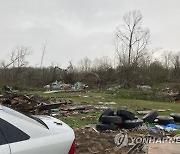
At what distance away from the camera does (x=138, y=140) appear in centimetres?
804

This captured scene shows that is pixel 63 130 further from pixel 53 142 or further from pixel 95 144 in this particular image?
pixel 95 144

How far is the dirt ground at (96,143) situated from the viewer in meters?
7.06

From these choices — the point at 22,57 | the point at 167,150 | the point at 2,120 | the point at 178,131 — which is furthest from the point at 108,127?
the point at 22,57

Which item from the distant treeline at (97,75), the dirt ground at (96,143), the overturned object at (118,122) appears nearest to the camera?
the dirt ground at (96,143)

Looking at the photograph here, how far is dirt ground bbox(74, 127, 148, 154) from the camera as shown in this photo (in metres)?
7.06

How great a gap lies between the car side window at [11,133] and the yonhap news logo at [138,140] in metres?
4.69

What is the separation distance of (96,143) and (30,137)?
184 inches

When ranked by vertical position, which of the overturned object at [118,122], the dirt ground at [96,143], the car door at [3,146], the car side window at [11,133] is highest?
the car side window at [11,133]

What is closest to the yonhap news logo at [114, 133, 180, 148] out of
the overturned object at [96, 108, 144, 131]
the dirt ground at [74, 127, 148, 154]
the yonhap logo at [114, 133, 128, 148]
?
the yonhap logo at [114, 133, 128, 148]

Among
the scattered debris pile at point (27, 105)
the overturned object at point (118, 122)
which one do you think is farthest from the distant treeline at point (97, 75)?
the overturned object at point (118, 122)

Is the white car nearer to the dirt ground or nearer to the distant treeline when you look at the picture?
the dirt ground

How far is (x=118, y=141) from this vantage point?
7988mm

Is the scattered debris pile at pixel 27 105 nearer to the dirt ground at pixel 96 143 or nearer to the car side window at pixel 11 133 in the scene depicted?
the dirt ground at pixel 96 143

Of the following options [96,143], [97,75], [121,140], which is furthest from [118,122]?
[97,75]
